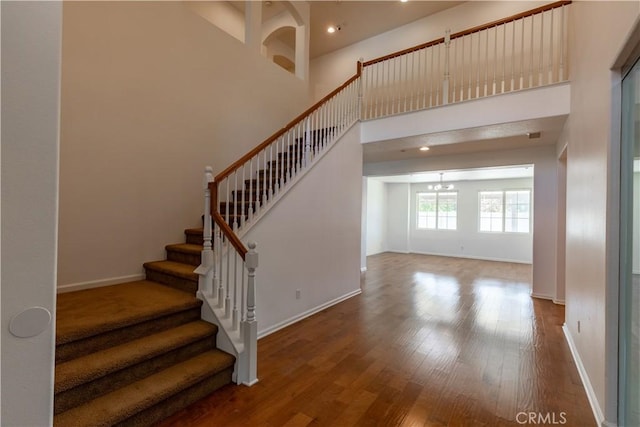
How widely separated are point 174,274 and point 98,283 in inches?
33.1

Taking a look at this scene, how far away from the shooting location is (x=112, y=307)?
2.41m

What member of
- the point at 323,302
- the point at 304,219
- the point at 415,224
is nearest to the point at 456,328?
the point at 323,302

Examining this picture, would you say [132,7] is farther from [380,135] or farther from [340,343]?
[340,343]

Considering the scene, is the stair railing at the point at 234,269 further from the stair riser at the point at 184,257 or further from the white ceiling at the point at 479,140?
the white ceiling at the point at 479,140

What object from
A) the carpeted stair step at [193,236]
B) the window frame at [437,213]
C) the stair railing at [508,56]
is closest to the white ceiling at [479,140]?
the stair railing at [508,56]

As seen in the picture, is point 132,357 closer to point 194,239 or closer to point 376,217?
point 194,239

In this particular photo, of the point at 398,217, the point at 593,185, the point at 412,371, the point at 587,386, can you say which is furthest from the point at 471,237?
the point at 412,371

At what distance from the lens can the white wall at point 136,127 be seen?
2.89 metres

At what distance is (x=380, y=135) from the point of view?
4.73 m

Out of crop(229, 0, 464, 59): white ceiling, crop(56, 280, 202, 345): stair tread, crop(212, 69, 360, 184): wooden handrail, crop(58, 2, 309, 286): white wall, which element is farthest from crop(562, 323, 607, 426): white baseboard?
crop(229, 0, 464, 59): white ceiling

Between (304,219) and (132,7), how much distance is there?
310 cm

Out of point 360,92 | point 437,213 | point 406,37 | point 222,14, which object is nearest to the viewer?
point 360,92

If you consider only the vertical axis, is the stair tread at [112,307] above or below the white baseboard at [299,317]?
above

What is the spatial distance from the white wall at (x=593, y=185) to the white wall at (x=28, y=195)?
100 inches
